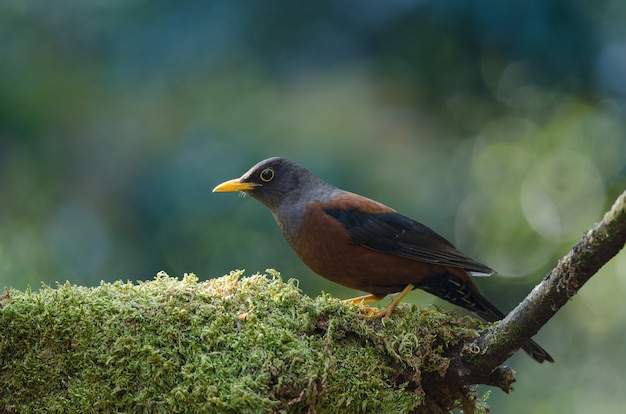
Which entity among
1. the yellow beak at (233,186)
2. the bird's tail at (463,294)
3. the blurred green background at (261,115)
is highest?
the blurred green background at (261,115)

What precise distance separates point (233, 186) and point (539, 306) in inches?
104

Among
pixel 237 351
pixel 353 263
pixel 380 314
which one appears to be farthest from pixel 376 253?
pixel 237 351

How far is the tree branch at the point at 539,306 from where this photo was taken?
105 inches

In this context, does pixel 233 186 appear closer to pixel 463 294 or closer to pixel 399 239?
pixel 399 239

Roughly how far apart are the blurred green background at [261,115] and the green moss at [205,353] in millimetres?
3404

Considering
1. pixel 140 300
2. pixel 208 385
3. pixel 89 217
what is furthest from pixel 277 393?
pixel 89 217

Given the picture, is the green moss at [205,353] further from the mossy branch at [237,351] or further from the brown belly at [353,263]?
the brown belly at [353,263]

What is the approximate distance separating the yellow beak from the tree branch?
214 centimetres

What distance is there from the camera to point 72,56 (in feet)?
29.1

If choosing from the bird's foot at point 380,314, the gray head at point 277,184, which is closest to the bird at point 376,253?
the gray head at point 277,184

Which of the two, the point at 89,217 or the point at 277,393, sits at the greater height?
the point at 89,217

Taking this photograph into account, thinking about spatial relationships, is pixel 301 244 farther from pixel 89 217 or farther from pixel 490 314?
pixel 89 217

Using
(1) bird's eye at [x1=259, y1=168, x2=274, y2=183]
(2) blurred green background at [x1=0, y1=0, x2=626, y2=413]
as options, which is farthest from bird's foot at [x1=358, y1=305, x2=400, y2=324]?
(2) blurred green background at [x1=0, y1=0, x2=626, y2=413]

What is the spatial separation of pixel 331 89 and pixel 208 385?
18.8 feet
